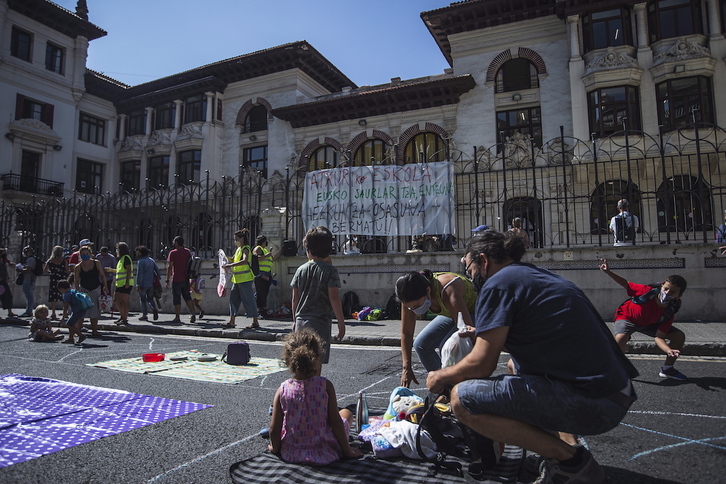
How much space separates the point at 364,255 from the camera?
40.7 ft

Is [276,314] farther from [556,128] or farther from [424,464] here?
[556,128]

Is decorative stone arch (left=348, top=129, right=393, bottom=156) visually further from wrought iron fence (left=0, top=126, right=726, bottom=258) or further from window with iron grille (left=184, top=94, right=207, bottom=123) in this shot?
window with iron grille (left=184, top=94, right=207, bottom=123)

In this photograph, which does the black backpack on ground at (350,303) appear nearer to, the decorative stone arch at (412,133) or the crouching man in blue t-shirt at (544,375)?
the crouching man in blue t-shirt at (544,375)

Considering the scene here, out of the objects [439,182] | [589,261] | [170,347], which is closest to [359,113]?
[439,182]

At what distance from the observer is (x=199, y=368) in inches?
260

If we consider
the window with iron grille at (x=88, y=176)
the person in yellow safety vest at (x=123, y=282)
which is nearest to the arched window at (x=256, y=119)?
the window with iron grille at (x=88, y=176)

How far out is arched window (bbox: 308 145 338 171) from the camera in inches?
983

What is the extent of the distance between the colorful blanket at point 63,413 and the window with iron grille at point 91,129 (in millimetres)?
30347

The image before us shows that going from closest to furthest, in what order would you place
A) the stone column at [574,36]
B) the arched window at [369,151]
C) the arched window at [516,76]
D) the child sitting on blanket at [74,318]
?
the child sitting on blanket at [74,318]
the stone column at [574,36]
the arched window at [516,76]
the arched window at [369,151]

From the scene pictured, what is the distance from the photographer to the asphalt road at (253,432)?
3.04 meters

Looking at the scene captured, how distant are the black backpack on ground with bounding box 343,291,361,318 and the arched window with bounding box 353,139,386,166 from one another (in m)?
12.7

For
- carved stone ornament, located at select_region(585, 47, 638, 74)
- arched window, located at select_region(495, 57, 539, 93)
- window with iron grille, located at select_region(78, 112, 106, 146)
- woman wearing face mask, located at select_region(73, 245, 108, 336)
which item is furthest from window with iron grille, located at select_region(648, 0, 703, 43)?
window with iron grille, located at select_region(78, 112, 106, 146)

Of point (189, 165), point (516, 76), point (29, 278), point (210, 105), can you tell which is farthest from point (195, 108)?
point (516, 76)

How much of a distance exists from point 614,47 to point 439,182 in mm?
12476
